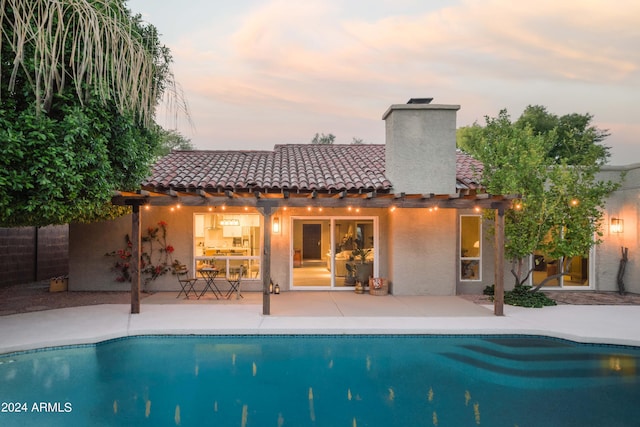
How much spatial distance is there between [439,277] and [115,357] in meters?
8.31

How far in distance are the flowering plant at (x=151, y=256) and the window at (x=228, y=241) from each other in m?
0.86

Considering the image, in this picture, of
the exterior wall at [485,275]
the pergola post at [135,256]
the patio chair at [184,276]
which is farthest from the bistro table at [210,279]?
the exterior wall at [485,275]

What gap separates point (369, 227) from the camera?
12.5 metres

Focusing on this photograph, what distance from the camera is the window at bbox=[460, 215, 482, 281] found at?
12.1 metres

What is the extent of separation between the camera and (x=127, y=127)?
7473 millimetres

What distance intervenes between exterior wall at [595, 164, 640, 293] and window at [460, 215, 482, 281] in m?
3.63

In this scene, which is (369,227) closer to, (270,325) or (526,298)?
(526,298)

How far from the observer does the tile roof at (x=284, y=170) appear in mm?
10820

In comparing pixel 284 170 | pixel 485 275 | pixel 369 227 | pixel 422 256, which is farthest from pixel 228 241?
pixel 485 275

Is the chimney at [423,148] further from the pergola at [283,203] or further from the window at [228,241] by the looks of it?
the window at [228,241]

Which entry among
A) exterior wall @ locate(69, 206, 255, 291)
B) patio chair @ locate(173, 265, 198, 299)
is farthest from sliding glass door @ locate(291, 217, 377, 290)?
patio chair @ locate(173, 265, 198, 299)

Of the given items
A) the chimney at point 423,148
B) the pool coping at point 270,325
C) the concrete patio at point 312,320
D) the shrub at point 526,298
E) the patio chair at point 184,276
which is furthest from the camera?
the patio chair at point 184,276

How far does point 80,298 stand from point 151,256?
2.06 metres

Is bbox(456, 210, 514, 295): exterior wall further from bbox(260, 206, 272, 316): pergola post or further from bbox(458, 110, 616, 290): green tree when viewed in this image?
bbox(260, 206, 272, 316): pergola post
